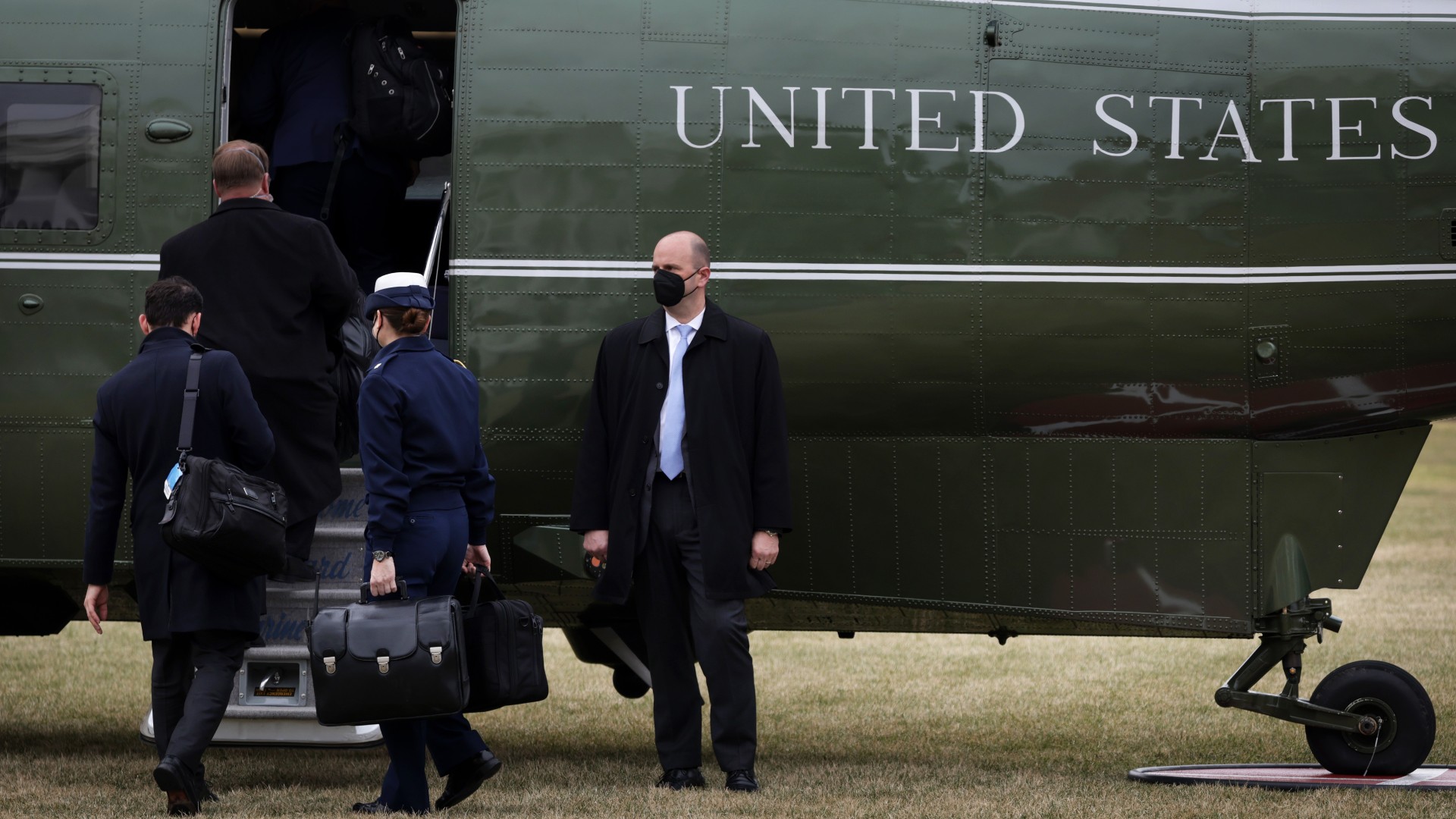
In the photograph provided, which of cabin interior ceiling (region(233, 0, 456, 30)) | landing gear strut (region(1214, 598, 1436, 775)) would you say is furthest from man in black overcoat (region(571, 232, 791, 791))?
cabin interior ceiling (region(233, 0, 456, 30))

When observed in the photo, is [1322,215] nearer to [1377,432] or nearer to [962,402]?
[1377,432]

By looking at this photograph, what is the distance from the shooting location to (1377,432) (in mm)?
6371

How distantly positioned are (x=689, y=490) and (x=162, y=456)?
1.74 metres

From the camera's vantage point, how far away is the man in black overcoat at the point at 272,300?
5.82 meters

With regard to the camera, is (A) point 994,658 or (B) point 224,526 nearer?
(B) point 224,526

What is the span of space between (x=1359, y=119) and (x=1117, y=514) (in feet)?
5.60

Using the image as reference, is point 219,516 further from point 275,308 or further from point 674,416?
point 674,416

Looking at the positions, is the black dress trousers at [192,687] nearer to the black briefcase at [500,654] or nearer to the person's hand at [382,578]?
the person's hand at [382,578]

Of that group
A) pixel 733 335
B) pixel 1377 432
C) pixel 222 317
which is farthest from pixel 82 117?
pixel 1377 432

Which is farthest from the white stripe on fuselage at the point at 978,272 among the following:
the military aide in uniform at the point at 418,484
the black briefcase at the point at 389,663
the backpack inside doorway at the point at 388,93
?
the black briefcase at the point at 389,663

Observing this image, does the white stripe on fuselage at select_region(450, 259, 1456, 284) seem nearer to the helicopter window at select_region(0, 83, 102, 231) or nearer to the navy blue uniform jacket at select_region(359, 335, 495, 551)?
the navy blue uniform jacket at select_region(359, 335, 495, 551)

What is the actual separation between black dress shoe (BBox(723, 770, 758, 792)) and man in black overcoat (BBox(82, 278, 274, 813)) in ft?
5.54

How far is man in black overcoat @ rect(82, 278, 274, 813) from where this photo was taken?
17.6ft

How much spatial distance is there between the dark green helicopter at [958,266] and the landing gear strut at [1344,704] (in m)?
0.02
